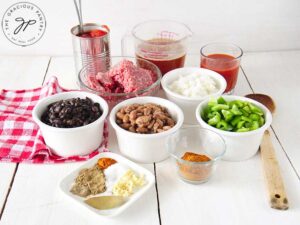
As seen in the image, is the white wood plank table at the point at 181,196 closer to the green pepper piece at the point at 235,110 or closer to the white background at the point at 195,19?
the green pepper piece at the point at 235,110

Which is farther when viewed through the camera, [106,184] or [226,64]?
[226,64]

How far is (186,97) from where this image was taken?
1.24 meters

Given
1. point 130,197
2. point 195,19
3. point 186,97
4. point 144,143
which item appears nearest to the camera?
point 130,197

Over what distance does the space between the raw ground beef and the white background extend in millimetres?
375

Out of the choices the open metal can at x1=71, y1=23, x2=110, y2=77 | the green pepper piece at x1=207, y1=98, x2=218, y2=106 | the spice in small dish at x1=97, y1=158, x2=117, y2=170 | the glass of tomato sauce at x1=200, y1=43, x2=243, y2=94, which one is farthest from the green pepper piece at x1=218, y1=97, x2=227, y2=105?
the open metal can at x1=71, y1=23, x2=110, y2=77

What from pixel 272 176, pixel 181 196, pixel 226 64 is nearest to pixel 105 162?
pixel 181 196

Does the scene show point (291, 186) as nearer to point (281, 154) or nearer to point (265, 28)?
point (281, 154)

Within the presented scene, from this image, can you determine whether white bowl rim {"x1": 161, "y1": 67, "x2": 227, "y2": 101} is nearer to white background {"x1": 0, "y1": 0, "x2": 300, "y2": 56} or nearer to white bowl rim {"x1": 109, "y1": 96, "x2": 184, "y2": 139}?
white bowl rim {"x1": 109, "y1": 96, "x2": 184, "y2": 139}

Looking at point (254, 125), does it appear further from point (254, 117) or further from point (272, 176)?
point (272, 176)

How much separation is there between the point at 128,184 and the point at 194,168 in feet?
0.54

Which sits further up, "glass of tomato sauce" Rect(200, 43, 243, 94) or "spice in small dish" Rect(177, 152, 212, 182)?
"glass of tomato sauce" Rect(200, 43, 243, 94)

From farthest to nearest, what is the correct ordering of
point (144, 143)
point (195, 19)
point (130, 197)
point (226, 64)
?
point (195, 19) → point (226, 64) → point (144, 143) → point (130, 197)

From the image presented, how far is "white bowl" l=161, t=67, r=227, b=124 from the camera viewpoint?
4.08ft

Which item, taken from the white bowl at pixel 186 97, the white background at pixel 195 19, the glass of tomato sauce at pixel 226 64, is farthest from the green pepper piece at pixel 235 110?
the white background at pixel 195 19
